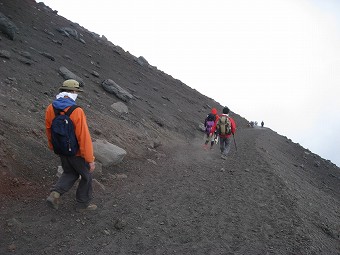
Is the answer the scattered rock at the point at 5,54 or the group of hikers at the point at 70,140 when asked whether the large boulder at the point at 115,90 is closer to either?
the scattered rock at the point at 5,54

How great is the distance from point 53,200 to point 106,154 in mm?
3522

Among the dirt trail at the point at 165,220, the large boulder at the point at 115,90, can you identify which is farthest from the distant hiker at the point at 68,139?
the large boulder at the point at 115,90

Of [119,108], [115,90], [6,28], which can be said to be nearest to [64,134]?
[119,108]

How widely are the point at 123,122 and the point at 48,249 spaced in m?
9.99

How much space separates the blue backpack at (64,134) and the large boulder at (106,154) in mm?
3529

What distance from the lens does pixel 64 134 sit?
5859mm

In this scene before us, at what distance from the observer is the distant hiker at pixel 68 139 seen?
588cm

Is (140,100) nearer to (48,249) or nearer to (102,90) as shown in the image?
(102,90)

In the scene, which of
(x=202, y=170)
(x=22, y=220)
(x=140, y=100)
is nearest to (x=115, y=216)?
(x=22, y=220)

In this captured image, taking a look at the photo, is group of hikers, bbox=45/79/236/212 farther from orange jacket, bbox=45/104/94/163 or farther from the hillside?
the hillside

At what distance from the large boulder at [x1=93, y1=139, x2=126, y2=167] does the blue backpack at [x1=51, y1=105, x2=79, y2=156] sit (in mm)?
3529

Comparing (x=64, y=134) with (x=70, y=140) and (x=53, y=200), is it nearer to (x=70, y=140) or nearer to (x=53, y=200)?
(x=70, y=140)

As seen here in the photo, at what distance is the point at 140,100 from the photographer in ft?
72.8

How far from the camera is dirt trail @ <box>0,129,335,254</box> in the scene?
18.3ft
